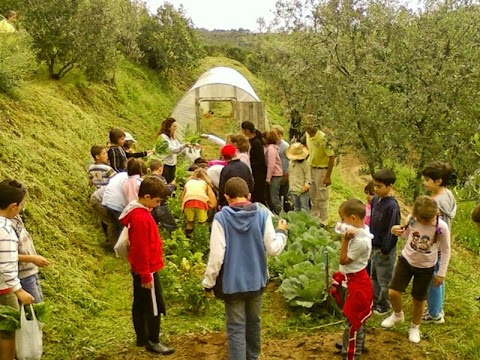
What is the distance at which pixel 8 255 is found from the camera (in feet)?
11.8

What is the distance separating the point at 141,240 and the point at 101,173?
10.1 ft

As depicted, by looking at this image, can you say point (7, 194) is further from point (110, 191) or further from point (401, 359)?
point (401, 359)

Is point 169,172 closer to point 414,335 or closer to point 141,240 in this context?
point 141,240

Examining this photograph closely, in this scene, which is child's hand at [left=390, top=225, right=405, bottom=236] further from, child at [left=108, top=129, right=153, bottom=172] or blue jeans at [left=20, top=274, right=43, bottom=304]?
child at [left=108, top=129, right=153, bottom=172]

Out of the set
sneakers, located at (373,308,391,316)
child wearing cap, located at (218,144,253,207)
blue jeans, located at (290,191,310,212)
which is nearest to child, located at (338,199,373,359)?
sneakers, located at (373,308,391,316)

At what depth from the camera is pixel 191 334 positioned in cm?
514

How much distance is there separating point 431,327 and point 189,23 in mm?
20542

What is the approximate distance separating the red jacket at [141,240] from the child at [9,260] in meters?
0.91

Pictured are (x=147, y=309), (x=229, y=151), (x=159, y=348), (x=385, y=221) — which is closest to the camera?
(x=147, y=309)

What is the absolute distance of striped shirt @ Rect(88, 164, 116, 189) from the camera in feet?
23.4

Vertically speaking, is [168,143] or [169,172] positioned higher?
[168,143]

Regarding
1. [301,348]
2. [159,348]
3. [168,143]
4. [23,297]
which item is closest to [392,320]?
[301,348]

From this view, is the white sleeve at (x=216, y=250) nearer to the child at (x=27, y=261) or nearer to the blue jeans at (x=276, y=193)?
the child at (x=27, y=261)

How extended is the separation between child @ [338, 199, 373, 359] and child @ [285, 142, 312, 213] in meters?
3.90
